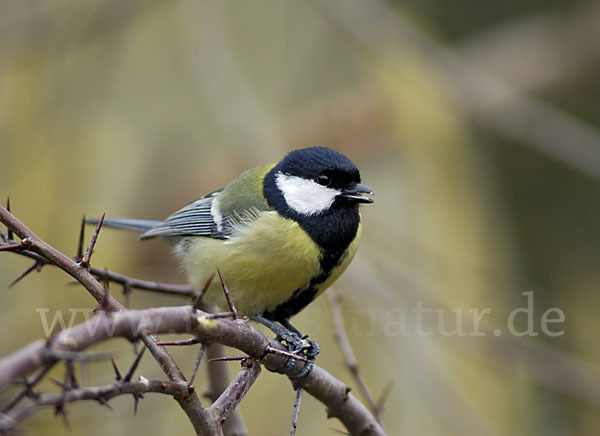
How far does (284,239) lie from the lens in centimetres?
233

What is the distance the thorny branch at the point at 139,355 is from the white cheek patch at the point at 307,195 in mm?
743

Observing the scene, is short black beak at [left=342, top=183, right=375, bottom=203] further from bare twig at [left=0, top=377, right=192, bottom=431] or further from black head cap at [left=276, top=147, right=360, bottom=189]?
bare twig at [left=0, top=377, right=192, bottom=431]

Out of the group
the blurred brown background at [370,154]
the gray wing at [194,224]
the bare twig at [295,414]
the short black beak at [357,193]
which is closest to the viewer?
the bare twig at [295,414]

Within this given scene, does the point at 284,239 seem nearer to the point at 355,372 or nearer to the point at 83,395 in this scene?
the point at 355,372

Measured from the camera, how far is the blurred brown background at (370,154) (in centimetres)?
400

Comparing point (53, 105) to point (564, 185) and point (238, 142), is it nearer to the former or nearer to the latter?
point (238, 142)

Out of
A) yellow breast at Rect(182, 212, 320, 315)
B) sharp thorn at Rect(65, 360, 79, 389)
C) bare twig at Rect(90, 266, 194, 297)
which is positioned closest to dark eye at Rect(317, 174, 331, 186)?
yellow breast at Rect(182, 212, 320, 315)

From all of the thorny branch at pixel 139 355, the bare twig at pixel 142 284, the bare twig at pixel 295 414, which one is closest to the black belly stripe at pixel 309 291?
the bare twig at pixel 142 284

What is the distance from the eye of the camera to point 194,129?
5211mm

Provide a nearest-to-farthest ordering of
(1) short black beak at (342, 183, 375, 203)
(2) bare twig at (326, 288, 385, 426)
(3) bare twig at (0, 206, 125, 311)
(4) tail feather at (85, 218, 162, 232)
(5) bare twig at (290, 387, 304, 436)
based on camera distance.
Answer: (3) bare twig at (0, 206, 125, 311) < (5) bare twig at (290, 387, 304, 436) < (2) bare twig at (326, 288, 385, 426) < (1) short black beak at (342, 183, 375, 203) < (4) tail feather at (85, 218, 162, 232)

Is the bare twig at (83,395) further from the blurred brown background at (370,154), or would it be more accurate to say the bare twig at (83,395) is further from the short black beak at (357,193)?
the blurred brown background at (370,154)

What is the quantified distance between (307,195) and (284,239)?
0.24 m

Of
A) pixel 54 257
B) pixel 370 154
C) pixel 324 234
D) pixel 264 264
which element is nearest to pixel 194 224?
pixel 264 264

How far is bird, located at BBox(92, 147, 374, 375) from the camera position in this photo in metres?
2.32
